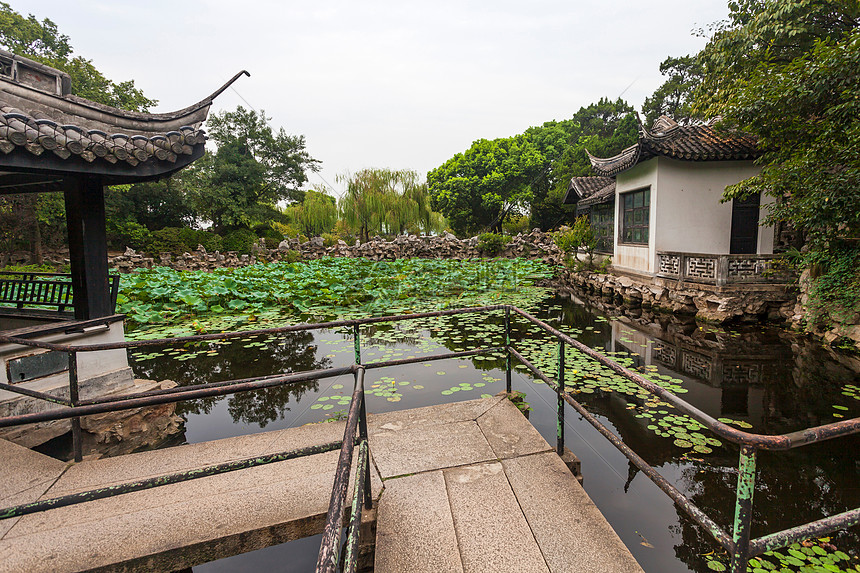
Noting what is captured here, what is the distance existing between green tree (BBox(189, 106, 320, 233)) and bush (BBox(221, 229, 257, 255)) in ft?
3.16

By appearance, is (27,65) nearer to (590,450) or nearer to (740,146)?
(590,450)

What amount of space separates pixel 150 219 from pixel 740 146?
74.8 ft

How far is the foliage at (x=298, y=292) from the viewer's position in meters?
7.54

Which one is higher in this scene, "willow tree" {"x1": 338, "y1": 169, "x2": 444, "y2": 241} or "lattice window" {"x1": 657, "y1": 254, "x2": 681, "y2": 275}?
"willow tree" {"x1": 338, "y1": 169, "x2": 444, "y2": 241}

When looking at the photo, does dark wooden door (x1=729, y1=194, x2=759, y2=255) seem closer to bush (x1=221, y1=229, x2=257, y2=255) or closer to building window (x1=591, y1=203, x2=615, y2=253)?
building window (x1=591, y1=203, x2=615, y2=253)

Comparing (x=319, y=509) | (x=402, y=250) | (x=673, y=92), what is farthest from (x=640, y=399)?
(x=673, y=92)

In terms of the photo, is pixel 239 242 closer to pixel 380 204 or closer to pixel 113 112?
pixel 380 204

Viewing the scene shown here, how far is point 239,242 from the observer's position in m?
19.1

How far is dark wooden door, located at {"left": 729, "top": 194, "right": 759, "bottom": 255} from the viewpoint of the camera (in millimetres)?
9633

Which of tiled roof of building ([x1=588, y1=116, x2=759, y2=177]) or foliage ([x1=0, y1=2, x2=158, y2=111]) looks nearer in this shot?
tiled roof of building ([x1=588, y1=116, x2=759, y2=177])

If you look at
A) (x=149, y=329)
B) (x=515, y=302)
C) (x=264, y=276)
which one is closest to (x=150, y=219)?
(x=264, y=276)

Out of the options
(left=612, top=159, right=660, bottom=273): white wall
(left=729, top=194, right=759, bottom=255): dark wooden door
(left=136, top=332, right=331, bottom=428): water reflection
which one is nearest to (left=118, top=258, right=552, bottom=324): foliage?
(left=136, top=332, right=331, bottom=428): water reflection

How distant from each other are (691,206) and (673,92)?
20.3 m

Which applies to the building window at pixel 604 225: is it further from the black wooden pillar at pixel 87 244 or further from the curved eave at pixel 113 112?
the black wooden pillar at pixel 87 244
